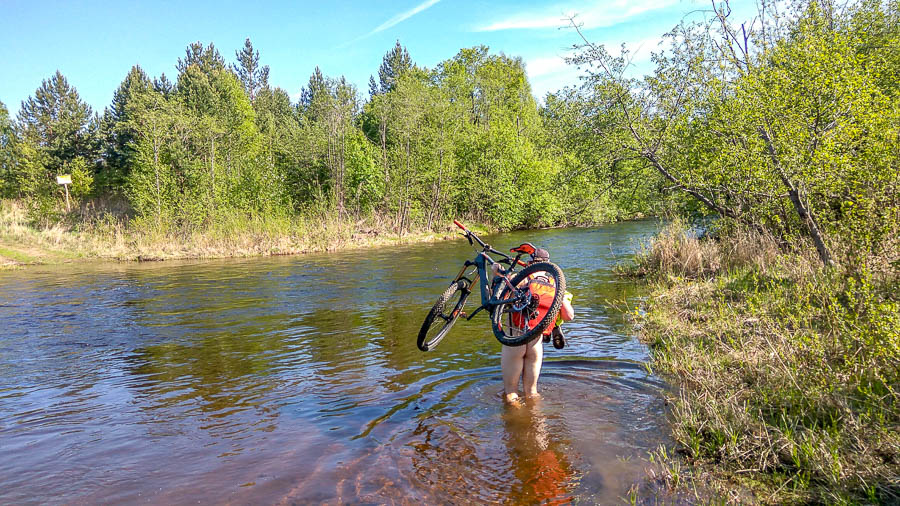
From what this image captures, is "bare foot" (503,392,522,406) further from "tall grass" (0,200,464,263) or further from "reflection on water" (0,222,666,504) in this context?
"tall grass" (0,200,464,263)

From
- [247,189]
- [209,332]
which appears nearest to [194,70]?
[247,189]

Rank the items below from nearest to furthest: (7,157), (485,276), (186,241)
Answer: (485,276) < (186,241) < (7,157)

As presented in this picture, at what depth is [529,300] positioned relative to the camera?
19.0 feet

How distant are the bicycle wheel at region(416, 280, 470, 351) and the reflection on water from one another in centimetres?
67

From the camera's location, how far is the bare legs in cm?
618

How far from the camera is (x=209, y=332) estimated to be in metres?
11.1

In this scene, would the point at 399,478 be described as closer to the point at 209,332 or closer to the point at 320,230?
the point at 209,332

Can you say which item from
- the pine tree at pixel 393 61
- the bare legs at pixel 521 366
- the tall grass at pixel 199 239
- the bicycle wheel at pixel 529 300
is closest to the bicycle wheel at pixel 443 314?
the bicycle wheel at pixel 529 300

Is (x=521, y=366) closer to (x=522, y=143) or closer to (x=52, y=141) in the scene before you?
(x=522, y=143)

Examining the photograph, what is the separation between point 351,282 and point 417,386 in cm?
1074

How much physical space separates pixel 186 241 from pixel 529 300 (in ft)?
92.6

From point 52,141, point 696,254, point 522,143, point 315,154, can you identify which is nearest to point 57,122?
point 52,141

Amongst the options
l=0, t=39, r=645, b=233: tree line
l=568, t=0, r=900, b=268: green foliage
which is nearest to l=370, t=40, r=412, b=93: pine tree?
l=0, t=39, r=645, b=233: tree line

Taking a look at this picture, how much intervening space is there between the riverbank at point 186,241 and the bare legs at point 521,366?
2414cm
